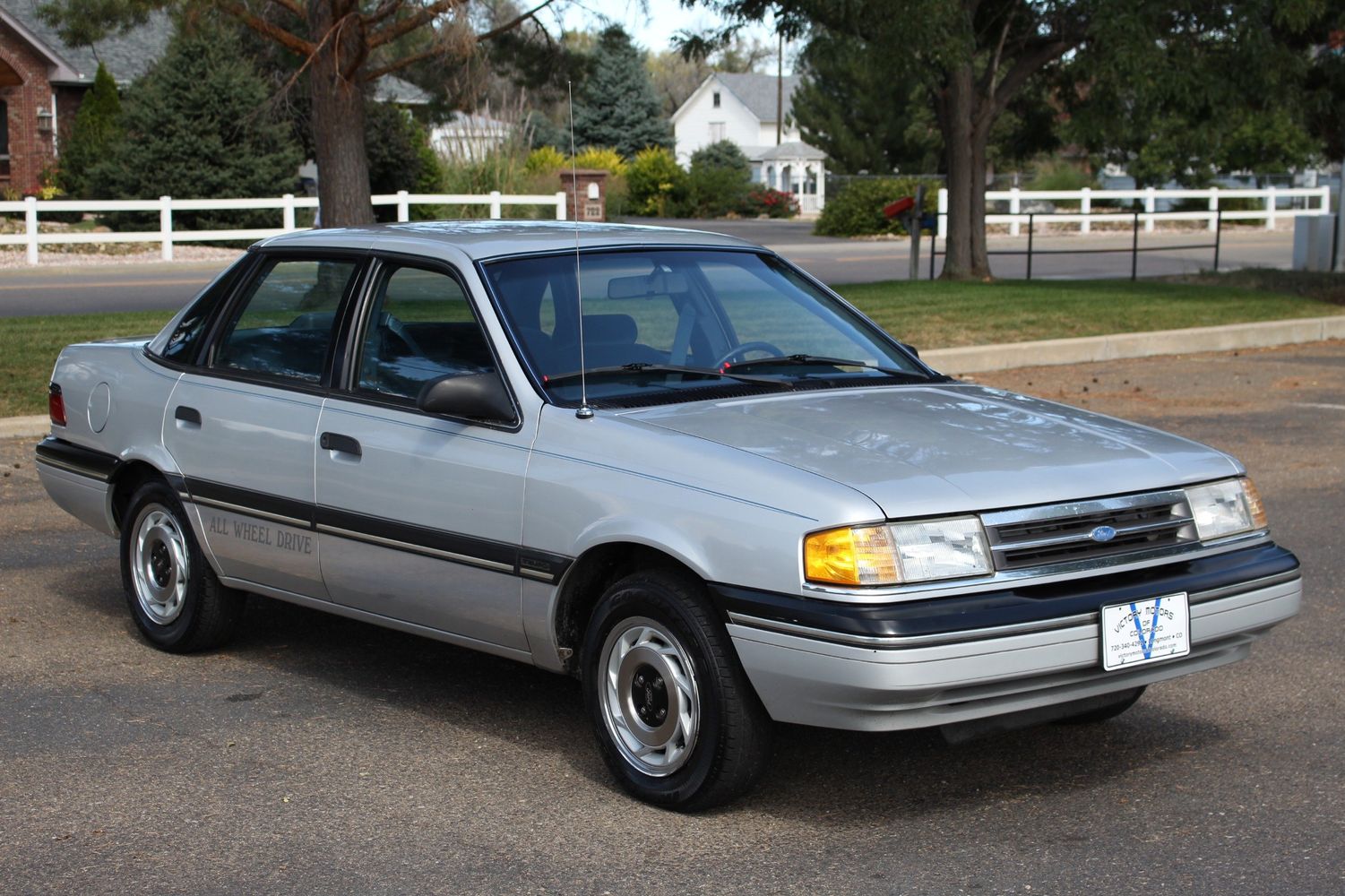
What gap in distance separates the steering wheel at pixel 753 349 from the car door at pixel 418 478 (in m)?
0.81

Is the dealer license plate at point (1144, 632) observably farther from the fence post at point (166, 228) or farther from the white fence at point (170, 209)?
the fence post at point (166, 228)

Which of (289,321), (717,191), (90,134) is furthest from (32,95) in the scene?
(289,321)

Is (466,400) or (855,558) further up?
(466,400)

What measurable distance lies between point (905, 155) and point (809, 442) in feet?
199

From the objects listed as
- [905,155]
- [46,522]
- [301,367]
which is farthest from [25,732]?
[905,155]

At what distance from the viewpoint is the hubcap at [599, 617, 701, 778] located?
4594mm

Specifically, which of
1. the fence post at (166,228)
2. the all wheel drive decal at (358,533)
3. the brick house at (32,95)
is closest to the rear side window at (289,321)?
the all wheel drive decal at (358,533)

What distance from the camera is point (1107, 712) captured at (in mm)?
5422

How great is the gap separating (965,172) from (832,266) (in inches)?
285

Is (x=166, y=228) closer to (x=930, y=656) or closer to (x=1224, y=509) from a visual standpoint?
(x=1224, y=509)

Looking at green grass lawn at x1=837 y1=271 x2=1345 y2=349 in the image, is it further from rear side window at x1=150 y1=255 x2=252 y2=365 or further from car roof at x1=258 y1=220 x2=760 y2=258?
rear side window at x1=150 y1=255 x2=252 y2=365

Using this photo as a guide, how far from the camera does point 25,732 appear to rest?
5.39m

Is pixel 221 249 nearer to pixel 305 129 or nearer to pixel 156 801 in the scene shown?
pixel 305 129

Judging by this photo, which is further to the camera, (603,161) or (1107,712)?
(603,161)
